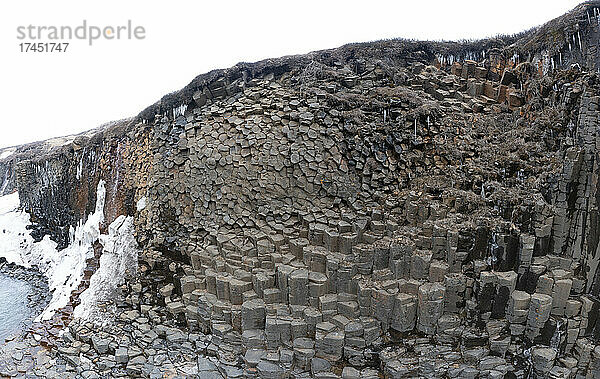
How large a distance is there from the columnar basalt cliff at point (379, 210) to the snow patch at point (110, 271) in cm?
37

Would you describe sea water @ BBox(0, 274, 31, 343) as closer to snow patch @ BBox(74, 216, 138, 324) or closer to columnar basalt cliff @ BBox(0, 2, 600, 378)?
snow patch @ BBox(74, 216, 138, 324)

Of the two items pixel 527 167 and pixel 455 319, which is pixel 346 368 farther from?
pixel 527 167

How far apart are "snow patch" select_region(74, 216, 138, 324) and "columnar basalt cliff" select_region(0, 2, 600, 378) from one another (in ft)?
1.23

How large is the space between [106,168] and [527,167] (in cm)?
1200

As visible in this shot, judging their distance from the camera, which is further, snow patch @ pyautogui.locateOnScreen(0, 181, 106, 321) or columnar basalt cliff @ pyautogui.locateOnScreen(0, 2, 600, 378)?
snow patch @ pyautogui.locateOnScreen(0, 181, 106, 321)

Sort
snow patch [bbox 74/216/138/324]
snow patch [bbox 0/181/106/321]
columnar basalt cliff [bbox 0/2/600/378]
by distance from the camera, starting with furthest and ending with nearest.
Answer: snow patch [bbox 0/181/106/321] → snow patch [bbox 74/216/138/324] → columnar basalt cliff [bbox 0/2/600/378]

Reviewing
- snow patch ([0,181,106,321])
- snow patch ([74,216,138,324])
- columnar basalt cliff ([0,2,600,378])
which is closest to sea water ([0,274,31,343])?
snow patch ([0,181,106,321])

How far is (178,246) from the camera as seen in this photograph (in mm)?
9539

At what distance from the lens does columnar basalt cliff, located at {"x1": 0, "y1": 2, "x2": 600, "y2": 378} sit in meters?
6.48

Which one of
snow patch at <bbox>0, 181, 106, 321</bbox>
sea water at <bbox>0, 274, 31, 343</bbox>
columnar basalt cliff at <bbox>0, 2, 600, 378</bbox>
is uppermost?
columnar basalt cliff at <bbox>0, 2, 600, 378</bbox>

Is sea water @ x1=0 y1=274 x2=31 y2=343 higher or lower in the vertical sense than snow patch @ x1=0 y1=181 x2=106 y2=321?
lower

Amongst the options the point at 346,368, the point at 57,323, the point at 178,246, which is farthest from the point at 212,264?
the point at 57,323

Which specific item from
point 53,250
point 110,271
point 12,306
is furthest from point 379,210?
point 53,250

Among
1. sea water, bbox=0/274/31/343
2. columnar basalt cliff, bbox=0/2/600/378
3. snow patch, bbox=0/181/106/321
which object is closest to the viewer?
columnar basalt cliff, bbox=0/2/600/378
